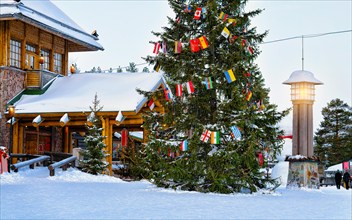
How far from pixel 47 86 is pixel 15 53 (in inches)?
90.2

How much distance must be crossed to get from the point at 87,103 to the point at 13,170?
5.03m

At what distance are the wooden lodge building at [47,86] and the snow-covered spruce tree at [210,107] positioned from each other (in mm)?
6785

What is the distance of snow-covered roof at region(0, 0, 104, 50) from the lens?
27234mm

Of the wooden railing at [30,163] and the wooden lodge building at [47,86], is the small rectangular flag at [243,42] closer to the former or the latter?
the wooden lodge building at [47,86]

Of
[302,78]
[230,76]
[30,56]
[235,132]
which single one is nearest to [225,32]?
[230,76]

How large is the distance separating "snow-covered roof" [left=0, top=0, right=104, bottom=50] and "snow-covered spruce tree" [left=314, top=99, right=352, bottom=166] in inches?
1126

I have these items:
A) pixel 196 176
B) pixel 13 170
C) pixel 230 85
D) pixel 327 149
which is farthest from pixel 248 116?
pixel 327 149

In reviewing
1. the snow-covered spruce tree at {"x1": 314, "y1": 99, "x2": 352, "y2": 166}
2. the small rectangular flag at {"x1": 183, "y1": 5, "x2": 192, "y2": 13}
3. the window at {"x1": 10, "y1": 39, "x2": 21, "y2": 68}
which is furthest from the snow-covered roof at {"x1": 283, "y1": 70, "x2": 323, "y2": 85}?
the snow-covered spruce tree at {"x1": 314, "y1": 99, "x2": 352, "y2": 166}

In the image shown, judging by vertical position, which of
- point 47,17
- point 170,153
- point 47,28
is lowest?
point 170,153

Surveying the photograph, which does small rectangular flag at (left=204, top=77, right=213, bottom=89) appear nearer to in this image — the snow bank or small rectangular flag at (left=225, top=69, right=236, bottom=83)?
small rectangular flag at (left=225, top=69, right=236, bottom=83)

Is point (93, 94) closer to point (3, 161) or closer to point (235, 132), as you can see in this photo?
point (3, 161)

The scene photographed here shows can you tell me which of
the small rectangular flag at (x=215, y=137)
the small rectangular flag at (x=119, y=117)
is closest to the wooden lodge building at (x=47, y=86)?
the small rectangular flag at (x=119, y=117)

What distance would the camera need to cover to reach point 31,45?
30766mm

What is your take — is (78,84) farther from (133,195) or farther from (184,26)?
(133,195)
